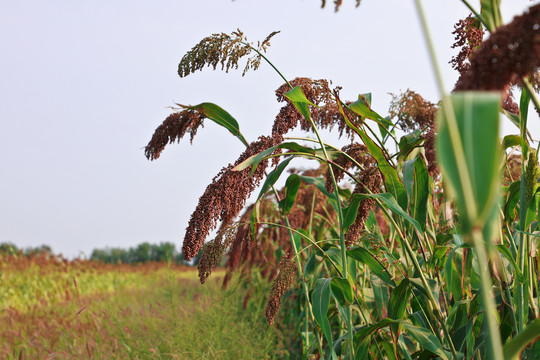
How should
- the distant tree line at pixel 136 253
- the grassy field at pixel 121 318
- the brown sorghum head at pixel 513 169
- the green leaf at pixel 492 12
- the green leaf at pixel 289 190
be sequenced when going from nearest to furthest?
the green leaf at pixel 492 12
the green leaf at pixel 289 190
the brown sorghum head at pixel 513 169
the grassy field at pixel 121 318
the distant tree line at pixel 136 253

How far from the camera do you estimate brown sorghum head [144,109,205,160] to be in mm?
1647

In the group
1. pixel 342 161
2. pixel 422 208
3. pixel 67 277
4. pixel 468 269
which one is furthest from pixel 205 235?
pixel 67 277

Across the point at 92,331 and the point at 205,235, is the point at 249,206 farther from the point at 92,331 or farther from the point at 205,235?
the point at 205,235

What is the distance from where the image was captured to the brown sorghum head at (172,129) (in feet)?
5.41

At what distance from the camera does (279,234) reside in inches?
167

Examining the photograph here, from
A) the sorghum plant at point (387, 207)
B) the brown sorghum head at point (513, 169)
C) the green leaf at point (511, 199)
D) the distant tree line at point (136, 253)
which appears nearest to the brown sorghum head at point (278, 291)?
the sorghum plant at point (387, 207)

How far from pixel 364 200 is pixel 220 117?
57 centimetres

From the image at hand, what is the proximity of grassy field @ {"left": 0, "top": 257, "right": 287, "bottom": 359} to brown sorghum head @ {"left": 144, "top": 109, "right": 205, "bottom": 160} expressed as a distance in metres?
0.85

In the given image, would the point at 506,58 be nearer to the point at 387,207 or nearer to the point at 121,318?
the point at 387,207

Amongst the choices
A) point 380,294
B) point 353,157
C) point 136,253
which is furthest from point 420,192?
point 136,253

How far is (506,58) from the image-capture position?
2.02 ft

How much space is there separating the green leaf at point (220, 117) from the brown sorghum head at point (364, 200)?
0.47m

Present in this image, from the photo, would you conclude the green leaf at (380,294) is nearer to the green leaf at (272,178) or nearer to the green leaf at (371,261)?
the green leaf at (371,261)

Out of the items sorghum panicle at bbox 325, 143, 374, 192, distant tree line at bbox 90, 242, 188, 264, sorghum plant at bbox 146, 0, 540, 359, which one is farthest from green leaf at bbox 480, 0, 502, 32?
distant tree line at bbox 90, 242, 188, 264
